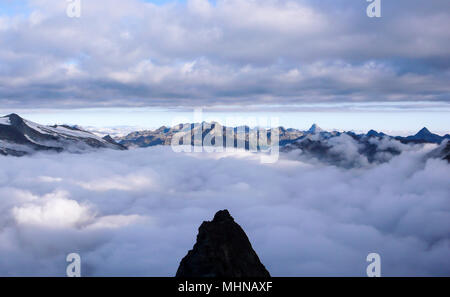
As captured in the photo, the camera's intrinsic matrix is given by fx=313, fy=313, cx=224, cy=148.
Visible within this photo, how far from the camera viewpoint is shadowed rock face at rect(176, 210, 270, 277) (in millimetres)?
67562

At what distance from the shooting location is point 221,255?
70.5 metres

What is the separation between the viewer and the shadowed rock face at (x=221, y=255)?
6756 cm

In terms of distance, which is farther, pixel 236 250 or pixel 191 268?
pixel 236 250
